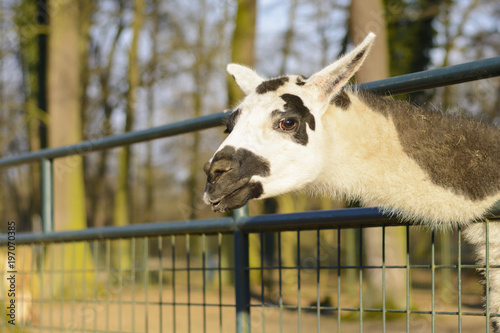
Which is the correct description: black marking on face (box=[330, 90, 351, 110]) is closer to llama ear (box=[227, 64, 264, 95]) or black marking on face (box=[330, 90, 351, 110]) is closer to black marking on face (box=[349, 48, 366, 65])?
black marking on face (box=[349, 48, 366, 65])

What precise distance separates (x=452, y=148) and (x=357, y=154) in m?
0.43

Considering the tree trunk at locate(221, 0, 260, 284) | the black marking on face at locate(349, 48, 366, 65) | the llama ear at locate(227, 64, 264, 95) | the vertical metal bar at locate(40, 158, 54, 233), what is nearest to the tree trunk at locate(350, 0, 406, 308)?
the tree trunk at locate(221, 0, 260, 284)

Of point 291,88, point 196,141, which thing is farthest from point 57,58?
point 291,88

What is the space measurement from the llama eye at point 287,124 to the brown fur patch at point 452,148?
1.31 ft

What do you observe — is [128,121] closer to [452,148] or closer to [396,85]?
[396,85]

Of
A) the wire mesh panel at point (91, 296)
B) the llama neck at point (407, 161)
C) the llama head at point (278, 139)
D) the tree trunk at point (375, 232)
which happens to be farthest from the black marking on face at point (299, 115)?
the tree trunk at point (375, 232)

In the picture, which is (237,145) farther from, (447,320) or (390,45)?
(390,45)

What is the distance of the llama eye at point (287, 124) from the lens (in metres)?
2.95

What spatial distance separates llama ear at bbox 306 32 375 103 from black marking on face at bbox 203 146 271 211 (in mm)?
415

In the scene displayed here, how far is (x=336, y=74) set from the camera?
288 cm

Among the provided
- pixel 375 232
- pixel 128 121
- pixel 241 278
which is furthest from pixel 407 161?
pixel 128 121

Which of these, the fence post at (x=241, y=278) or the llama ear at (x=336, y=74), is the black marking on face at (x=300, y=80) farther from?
the fence post at (x=241, y=278)

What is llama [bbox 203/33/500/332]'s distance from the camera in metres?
2.64

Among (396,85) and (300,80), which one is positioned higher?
(300,80)
